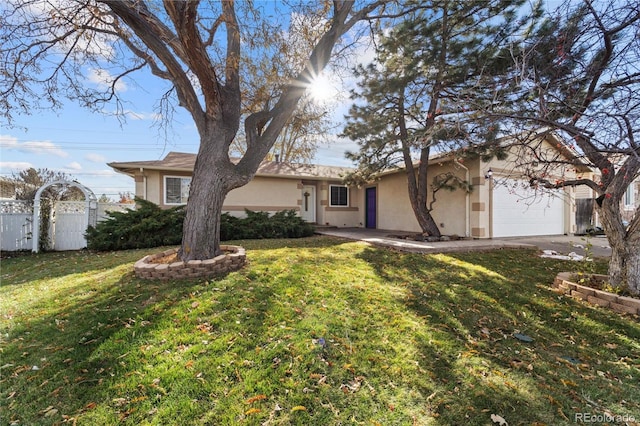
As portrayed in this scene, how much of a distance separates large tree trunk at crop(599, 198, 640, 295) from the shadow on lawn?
2.51 feet

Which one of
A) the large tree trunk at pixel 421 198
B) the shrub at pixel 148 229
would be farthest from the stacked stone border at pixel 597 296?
the shrub at pixel 148 229

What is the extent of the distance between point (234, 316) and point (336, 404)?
5.27 feet

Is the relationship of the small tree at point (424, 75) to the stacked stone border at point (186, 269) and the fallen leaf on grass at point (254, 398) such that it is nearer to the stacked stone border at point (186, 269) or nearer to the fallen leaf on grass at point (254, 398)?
the stacked stone border at point (186, 269)

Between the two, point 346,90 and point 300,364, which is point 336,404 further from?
point 346,90

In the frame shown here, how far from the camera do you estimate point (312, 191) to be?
46.0ft

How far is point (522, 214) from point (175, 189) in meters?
13.5

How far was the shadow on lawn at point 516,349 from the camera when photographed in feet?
6.79

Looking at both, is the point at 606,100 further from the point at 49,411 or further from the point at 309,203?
the point at 309,203

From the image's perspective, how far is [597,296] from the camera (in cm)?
390

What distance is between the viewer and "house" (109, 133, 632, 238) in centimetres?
930

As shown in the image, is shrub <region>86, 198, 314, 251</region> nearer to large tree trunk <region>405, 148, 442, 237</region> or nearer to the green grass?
the green grass

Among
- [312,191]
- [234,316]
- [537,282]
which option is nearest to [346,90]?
[312,191]

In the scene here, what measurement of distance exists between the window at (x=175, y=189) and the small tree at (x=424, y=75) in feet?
22.9

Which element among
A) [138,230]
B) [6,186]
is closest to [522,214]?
[138,230]
